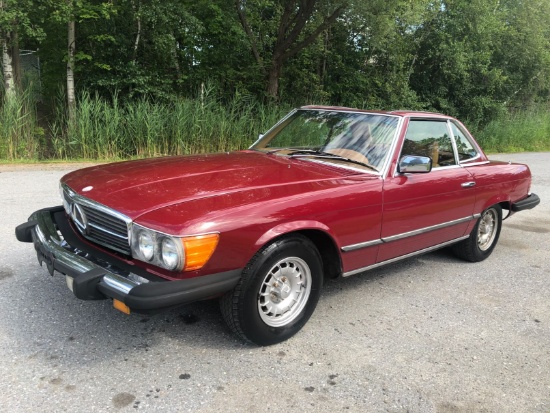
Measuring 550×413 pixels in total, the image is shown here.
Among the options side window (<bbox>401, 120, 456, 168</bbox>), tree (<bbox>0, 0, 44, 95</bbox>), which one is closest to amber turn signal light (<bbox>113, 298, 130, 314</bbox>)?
side window (<bbox>401, 120, 456, 168</bbox>)

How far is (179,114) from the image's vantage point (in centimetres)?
1207

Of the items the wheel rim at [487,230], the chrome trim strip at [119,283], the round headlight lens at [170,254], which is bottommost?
the wheel rim at [487,230]

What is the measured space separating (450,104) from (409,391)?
2164 centimetres

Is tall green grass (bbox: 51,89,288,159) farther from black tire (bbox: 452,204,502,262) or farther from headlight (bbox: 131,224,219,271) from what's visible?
headlight (bbox: 131,224,219,271)

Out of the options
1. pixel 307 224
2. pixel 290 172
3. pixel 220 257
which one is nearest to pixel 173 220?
pixel 220 257

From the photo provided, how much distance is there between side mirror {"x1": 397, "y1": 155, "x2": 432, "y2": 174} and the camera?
379 centimetres

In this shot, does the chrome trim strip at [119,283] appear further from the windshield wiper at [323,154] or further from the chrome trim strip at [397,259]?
the windshield wiper at [323,154]

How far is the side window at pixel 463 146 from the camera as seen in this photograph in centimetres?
486

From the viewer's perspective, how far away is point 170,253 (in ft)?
8.68

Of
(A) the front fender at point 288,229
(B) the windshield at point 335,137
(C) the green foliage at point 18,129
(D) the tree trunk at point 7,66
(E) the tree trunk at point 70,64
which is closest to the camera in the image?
(A) the front fender at point 288,229

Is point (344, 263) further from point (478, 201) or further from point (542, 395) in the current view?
→ point (478, 201)

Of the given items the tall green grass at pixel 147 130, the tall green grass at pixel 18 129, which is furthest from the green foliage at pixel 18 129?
the tall green grass at pixel 147 130

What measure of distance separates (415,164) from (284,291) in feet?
4.93

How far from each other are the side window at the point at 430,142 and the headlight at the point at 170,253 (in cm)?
226
